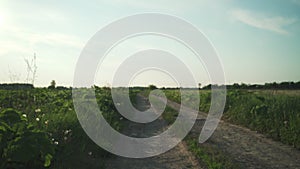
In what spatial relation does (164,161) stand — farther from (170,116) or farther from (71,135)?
(170,116)

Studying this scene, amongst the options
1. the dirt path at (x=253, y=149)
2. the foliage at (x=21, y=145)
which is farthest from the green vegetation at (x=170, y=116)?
the foliage at (x=21, y=145)

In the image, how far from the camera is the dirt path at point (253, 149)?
7165 millimetres

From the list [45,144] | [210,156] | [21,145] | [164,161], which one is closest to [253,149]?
[210,156]

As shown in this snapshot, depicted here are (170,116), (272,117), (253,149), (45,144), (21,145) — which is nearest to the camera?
(21,145)

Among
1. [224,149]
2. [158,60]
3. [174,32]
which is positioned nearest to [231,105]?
[158,60]

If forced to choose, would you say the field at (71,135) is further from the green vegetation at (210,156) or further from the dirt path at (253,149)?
the dirt path at (253,149)

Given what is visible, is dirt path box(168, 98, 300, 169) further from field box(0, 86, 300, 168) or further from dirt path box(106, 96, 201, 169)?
dirt path box(106, 96, 201, 169)

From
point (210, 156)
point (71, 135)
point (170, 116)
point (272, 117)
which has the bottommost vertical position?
point (210, 156)

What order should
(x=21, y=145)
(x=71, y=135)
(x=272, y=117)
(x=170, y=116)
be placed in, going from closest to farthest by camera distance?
(x=21, y=145)
(x=71, y=135)
(x=272, y=117)
(x=170, y=116)

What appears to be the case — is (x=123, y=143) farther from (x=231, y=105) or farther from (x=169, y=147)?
(x=231, y=105)

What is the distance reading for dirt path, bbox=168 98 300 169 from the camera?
7.17 m

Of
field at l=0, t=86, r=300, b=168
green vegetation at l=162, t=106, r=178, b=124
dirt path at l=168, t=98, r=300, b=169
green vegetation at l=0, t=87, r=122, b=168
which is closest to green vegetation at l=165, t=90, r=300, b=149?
field at l=0, t=86, r=300, b=168

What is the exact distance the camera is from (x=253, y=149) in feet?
28.3

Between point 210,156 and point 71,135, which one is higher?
point 71,135
